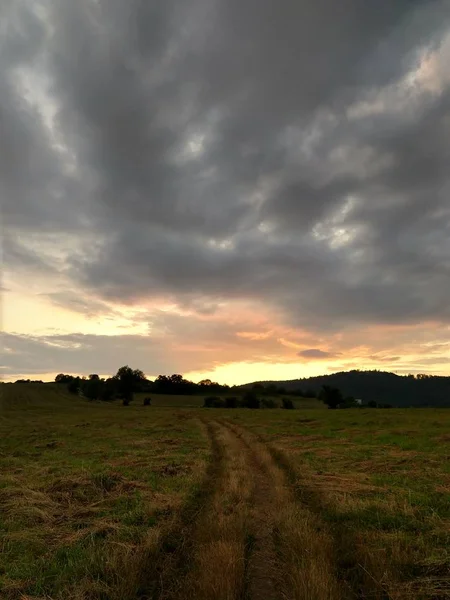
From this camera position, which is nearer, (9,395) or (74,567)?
(74,567)

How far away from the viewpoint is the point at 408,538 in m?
9.24

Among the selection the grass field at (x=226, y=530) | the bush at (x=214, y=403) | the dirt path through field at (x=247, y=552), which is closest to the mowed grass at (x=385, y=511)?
the grass field at (x=226, y=530)

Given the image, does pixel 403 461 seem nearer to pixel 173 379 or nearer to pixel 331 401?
pixel 331 401

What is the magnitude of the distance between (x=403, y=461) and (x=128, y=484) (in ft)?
45.7

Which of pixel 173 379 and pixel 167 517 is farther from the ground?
pixel 173 379

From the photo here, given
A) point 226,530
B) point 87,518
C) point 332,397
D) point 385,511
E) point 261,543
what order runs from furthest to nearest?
point 332,397, point 385,511, point 87,518, point 226,530, point 261,543

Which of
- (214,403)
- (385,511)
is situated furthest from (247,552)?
(214,403)

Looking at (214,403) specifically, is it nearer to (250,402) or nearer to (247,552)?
(250,402)

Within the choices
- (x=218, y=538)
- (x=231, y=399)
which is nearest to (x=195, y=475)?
(x=218, y=538)

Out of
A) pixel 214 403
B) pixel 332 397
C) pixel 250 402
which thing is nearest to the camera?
pixel 214 403

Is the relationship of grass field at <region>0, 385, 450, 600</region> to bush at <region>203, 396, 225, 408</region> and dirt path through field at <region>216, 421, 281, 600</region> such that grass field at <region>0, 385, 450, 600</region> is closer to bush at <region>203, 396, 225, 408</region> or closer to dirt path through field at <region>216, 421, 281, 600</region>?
dirt path through field at <region>216, 421, 281, 600</region>

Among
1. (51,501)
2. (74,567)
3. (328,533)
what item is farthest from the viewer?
(51,501)

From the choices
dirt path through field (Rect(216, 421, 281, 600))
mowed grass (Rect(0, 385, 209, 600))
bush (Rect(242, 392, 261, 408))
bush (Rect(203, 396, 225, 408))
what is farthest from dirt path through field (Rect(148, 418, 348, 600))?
bush (Rect(242, 392, 261, 408))

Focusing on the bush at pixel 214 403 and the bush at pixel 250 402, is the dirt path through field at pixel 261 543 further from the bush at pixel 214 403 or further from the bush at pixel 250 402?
the bush at pixel 250 402
